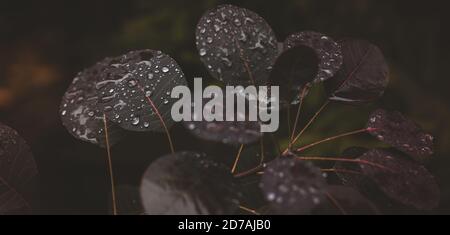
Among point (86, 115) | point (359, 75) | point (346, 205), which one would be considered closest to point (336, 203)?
point (346, 205)

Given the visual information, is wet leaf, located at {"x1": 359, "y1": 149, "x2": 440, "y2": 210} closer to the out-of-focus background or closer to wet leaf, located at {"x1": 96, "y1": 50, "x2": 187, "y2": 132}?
wet leaf, located at {"x1": 96, "y1": 50, "x2": 187, "y2": 132}

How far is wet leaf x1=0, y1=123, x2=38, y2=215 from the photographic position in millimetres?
375

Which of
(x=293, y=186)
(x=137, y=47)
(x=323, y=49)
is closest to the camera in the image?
(x=293, y=186)

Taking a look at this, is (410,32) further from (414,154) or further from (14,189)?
(14,189)

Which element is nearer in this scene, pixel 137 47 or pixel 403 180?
pixel 403 180

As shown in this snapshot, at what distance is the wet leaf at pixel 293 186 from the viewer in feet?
0.95

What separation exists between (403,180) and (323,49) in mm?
127

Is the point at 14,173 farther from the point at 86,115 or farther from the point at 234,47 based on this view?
the point at 234,47

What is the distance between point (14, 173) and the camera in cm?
38

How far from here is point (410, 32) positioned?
3.72 ft

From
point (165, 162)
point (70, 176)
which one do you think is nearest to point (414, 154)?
point (165, 162)

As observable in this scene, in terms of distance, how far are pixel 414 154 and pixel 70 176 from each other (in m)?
0.86

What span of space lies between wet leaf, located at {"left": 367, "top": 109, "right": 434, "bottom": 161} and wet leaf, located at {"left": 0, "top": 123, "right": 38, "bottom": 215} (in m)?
0.28
